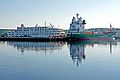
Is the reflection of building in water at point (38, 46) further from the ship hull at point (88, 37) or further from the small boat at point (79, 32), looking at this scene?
the small boat at point (79, 32)

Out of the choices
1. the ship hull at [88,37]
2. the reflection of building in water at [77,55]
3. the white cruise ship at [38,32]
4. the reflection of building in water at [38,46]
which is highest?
the white cruise ship at [38,32]

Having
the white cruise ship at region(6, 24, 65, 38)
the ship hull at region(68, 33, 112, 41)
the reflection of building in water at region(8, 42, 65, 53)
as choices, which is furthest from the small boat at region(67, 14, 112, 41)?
the reflection of building in water at region(8, 42, 65, 53)

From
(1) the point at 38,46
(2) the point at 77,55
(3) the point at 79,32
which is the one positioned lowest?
(2) the point at 77,55

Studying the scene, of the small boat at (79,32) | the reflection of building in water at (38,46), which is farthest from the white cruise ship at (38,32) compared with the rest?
the reflection of building in water at (38,46)

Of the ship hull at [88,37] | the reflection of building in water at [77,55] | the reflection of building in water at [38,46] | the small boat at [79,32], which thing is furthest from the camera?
the small boat at [79,32]

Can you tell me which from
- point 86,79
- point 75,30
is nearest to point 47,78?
point 86,79

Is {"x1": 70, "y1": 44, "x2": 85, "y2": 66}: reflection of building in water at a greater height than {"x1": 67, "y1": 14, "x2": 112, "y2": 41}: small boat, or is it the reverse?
{"x1": 67, "y1": 14, "x2": 112, "y2": 41}: small boat

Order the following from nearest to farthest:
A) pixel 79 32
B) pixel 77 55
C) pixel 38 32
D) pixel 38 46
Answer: pixel 77 55 < pixel 38 46 < pixel 79 32 < pixel 38 32

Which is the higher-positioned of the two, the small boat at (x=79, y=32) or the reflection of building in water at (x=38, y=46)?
the small boat at (x=79, y=32)

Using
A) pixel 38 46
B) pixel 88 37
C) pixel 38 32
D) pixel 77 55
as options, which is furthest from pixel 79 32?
pixel 77 55

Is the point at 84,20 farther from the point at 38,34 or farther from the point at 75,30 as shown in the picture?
the point at 38,34

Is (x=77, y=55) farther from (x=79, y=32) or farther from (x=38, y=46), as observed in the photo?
(x=79, y=32)

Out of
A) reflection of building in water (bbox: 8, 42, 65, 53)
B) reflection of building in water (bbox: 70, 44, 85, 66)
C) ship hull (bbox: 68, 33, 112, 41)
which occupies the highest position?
ship hull (bbox: 68, 33, 112, 41)

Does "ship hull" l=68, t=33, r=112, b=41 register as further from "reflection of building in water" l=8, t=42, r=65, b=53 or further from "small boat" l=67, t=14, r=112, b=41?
"reflection of building in water" l=8, t=42, r=65, b=53
